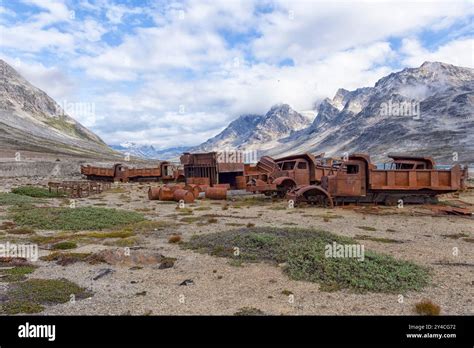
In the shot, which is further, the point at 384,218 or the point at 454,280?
the point at 384,218

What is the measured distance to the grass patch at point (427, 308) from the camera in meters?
7.46

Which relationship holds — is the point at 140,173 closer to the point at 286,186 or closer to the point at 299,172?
the point at 286,186

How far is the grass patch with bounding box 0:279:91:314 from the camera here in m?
7.86

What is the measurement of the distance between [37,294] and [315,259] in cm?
726

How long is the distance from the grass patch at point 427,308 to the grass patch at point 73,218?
13934mm

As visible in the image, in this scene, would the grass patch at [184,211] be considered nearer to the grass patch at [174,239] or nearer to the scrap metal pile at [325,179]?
the scrap metal pile at [325,179]

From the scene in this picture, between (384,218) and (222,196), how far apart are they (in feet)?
44.7

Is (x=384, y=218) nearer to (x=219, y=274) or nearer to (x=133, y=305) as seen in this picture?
(x=219, y=274)

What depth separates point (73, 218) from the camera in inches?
727

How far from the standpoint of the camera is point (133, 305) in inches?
318

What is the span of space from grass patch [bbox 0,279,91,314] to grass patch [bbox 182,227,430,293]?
181 inches

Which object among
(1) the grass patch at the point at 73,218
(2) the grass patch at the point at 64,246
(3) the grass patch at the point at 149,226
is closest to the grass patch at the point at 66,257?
(2) the grass patch at the point at 64,246

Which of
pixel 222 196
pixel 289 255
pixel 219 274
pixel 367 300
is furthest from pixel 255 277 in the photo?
pixel 222 196

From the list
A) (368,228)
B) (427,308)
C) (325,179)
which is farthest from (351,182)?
(427,308)
